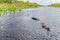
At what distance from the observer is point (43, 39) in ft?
120

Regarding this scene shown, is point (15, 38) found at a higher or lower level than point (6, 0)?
higher

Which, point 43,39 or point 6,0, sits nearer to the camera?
point 43,39

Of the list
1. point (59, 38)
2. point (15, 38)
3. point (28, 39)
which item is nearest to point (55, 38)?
point (59, 38)

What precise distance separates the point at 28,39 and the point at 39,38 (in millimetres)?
2421

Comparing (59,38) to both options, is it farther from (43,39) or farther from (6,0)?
(6,0)

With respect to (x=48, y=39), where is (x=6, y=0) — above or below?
below

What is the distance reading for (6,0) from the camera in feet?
521

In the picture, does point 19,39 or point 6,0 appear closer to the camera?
point 19,39

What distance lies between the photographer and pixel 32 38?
37.6 meters

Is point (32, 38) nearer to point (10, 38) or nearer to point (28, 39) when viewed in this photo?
point (28, 39)

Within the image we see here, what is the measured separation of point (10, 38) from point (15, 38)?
1.02 metres

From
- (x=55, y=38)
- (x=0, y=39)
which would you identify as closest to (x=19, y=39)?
(x=0, y=39)

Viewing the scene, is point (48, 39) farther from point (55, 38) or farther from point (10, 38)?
point (10, 38)

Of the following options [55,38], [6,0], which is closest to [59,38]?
[55,38]
